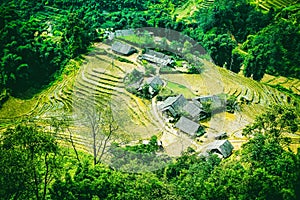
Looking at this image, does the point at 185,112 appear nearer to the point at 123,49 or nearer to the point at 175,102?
the point at 175,102

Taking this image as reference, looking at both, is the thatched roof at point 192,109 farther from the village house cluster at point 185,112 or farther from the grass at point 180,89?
the grass at point 180,89

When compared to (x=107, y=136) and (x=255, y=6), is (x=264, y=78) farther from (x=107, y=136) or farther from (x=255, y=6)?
(x=107, y=136)

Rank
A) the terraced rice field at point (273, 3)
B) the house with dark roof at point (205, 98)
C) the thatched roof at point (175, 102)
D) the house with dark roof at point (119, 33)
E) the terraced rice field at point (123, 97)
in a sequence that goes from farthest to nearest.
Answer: the terraced rice field at point (273, 3) < the house with dark roof at point (119, 33) < the house with dark roof at point (205, 98) < the thatched roof at point (175, 102) < the terraced rice field at point (123, 97)

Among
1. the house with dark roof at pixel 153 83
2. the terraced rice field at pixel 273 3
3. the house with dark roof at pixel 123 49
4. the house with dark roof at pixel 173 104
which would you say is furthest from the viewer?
the terraced rice field at pixel 273 3

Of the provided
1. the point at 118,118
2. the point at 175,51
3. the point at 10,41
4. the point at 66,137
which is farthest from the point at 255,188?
the point at 10,41

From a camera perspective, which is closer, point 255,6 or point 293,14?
point 293,14

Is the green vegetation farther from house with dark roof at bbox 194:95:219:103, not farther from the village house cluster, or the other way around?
house with dark roof at bbox 194:95:219:103

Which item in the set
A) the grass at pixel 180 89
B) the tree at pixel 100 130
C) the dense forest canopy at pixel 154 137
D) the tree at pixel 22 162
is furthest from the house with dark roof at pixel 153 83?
the tree at pixel 22 162
